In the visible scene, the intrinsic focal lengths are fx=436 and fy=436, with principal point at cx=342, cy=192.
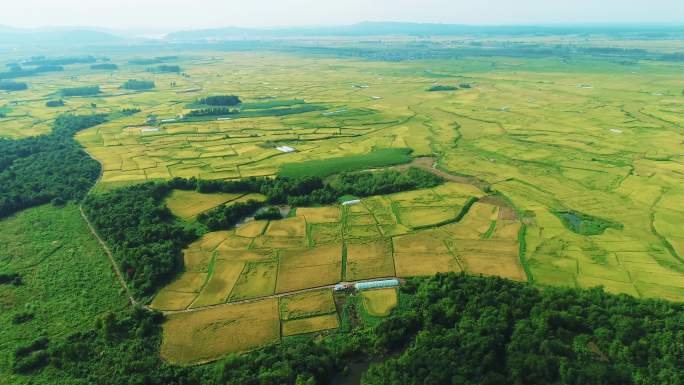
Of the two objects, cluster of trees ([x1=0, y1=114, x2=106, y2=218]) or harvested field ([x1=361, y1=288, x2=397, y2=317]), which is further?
cluster of trees ([x1=0, y1=114, x2=106, y2=218])

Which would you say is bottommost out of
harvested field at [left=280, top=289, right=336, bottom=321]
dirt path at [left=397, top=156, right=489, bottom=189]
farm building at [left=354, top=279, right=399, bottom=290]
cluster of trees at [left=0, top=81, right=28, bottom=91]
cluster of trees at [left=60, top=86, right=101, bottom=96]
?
harvested field at [left=280, top=289, right=336, bottom=321]

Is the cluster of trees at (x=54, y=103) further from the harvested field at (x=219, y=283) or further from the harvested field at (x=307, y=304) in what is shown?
the harvested field at (x=307, y=304)

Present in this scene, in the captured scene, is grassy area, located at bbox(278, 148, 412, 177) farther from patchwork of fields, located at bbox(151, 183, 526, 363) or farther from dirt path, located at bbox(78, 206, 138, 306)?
dirt path, located at bbox(78, 206, 138, 306)

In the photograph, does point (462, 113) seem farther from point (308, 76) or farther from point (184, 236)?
point (308, 76)

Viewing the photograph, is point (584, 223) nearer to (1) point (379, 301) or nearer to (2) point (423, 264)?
(2) point (423, 264)

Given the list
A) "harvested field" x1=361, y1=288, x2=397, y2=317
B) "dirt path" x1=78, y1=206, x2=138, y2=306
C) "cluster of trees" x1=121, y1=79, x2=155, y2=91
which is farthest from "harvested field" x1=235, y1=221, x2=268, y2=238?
"cluster of trees" x1=121, y1=79, x2=155, y2=91

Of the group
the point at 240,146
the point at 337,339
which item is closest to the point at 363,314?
the point at 337,339
